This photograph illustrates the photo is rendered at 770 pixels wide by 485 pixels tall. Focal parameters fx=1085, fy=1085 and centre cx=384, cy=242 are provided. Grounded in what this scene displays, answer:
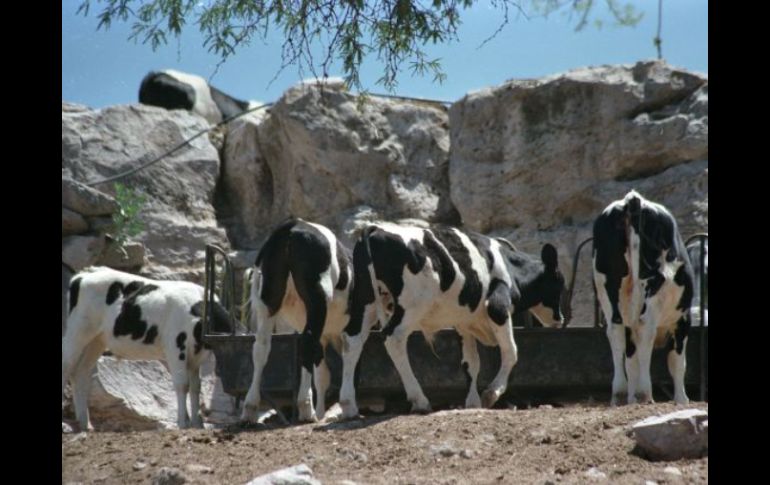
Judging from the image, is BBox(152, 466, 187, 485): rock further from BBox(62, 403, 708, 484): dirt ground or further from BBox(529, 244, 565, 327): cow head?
BBox(529, 244, 565, 327): cow head

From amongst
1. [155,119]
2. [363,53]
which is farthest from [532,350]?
[155,119]

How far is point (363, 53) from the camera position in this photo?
9.79 meters

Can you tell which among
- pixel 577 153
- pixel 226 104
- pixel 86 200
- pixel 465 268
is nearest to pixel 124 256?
pixel 86 200

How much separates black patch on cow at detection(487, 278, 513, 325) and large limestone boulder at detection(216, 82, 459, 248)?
9991 mm

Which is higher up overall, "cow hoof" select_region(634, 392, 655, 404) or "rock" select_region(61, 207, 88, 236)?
"rock" select_region(61, 207, 88, 236)

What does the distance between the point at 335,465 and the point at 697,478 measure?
2693 millimetres

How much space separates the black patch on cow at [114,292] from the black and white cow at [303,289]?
3.50 metres

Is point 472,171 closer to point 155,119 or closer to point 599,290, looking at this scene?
point 155,119

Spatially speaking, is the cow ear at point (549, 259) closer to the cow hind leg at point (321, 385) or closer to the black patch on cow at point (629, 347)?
the black patch on cow at point (629, 347)

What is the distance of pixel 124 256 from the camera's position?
2112 centimetres

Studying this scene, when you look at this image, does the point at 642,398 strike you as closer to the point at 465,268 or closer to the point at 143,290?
the point at 465,268

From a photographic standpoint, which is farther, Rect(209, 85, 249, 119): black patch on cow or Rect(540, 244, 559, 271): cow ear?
Rect(209, 85, 249, 119): black patch on cow

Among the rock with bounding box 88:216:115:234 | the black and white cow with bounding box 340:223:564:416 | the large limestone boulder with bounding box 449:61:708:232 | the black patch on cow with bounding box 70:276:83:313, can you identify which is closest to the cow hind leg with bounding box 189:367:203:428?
the black patch on cow with bounding box 70:276:83:313

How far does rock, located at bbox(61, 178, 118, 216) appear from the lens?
21062mm
